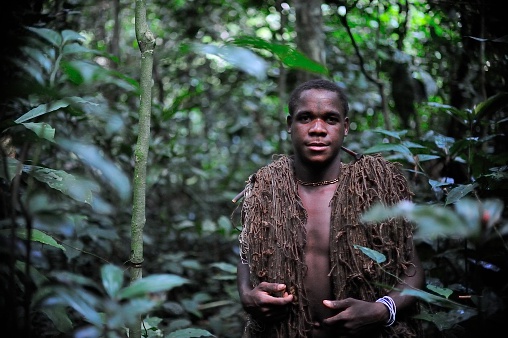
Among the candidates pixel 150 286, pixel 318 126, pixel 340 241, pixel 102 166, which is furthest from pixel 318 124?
pixel 150 286

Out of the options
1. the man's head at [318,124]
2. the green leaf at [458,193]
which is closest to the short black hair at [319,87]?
the man's head at [318,124]

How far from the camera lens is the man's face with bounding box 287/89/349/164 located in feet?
7.36

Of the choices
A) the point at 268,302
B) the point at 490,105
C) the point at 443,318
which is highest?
the point at 490,105

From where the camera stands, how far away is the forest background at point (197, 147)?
1105mm

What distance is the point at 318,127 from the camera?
7.30ft

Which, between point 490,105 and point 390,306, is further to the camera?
point 490,105

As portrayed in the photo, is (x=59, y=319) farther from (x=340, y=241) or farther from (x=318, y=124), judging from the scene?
(x=318, y=124)

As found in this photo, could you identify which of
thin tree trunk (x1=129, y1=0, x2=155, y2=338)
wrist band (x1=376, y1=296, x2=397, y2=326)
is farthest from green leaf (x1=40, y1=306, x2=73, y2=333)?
wrist band (x1=376, y1=296, x2=397, y2=326)

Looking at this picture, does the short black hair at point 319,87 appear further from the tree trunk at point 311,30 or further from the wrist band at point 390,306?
the tree trunk at point 311,30

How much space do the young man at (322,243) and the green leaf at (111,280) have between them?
1.06 m

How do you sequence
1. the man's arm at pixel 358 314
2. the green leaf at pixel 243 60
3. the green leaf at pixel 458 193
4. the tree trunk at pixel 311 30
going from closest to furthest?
the green leaf at pixel 243 60, the man's arm at pixel 358 314, the green leaf at pixel 458 193, the tree trunk at pixel 311 30

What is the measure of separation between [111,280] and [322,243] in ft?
4.37

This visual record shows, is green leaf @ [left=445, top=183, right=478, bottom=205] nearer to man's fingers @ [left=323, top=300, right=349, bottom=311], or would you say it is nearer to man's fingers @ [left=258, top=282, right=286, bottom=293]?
man's fingers @ [left=323, top=300, right=349, bottom=311]

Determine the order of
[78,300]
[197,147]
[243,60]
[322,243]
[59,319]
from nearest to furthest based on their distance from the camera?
[78,300], [243,60], [59,319], [322,243], [197,147]
